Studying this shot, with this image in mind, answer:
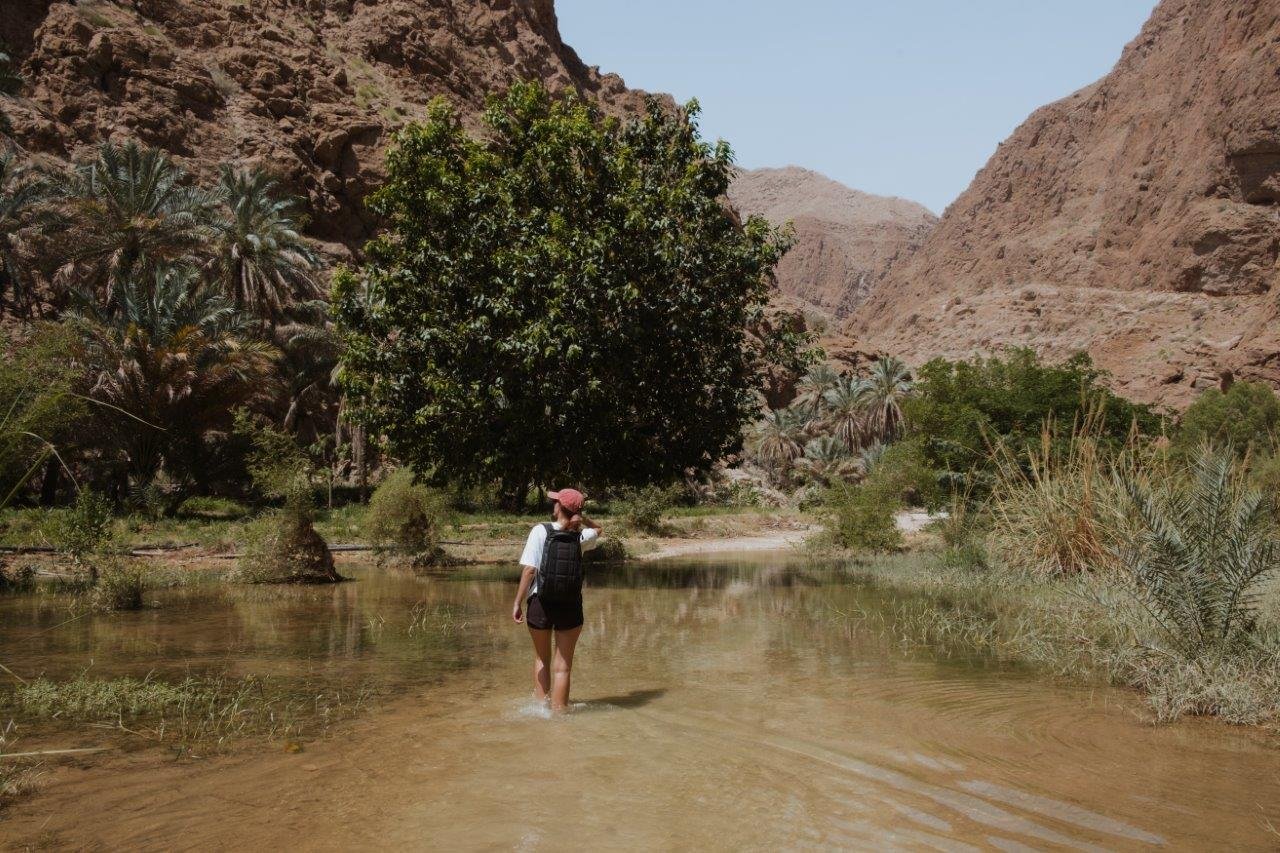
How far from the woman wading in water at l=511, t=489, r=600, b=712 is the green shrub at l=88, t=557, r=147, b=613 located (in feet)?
27.8

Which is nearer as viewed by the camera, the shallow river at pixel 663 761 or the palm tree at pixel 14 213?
the shallow river at pixel 663 761

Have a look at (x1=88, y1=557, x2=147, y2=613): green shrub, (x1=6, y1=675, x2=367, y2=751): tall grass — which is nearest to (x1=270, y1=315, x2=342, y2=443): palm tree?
(x1=88, y1=557, x2=147, y2=613): green shrub

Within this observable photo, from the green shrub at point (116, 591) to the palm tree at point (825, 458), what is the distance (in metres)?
61.2

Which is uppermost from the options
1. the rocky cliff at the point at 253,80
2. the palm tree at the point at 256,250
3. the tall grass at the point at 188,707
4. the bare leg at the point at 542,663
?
the rocky cliff at the point at 253,80

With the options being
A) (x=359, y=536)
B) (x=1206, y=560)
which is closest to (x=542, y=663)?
(x=1206, y=560)

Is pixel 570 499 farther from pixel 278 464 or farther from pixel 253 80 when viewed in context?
pixel 253 80

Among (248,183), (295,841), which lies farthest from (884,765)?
(248,183)

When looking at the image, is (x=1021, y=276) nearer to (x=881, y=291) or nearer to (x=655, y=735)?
(x=881, y=291)

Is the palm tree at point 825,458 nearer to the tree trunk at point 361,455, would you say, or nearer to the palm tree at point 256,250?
the tree trunk at point 361,455

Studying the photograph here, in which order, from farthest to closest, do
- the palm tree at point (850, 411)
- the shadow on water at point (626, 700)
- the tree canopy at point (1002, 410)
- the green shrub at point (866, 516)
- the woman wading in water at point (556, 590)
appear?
the palm tree at point (850, 411), the green shrub at point (866, 516), the tree canopy at point (1002, 410), the shadow on water at point (626, 700), the woman wading in water at point (556, 590)

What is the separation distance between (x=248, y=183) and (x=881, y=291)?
15924 cm

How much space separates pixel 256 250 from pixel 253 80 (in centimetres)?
2526

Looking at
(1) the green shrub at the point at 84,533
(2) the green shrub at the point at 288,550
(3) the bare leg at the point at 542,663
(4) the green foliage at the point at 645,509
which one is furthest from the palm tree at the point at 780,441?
(3) the bare leg at the point at 542,663

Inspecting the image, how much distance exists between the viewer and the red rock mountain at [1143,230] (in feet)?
299
